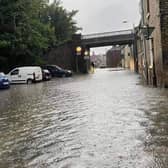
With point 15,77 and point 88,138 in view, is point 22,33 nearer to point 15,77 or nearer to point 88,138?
point 15,77

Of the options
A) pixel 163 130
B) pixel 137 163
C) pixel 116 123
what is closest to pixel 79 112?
pixel 116 123

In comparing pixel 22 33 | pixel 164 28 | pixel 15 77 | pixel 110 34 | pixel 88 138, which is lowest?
pixel 88 138

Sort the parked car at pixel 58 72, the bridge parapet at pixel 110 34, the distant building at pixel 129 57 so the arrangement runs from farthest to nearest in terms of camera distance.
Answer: the distant building at pixel 129 57, the bridge parapet at pixel 110 34, the parked car at pixel 58 72

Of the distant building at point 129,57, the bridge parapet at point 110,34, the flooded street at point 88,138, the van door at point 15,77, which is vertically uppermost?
the bridge parapet at point 110,34

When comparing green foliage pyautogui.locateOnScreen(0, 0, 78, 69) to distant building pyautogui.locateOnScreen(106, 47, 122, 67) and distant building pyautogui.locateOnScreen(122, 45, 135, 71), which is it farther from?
distant building pyautogui.locateOnScreen(106, 47, 122, 67)

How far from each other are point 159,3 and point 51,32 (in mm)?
36502

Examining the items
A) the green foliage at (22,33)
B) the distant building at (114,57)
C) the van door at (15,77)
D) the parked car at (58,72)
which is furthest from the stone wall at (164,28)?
the distant building at (114,57)

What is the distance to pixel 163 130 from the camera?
342 inches

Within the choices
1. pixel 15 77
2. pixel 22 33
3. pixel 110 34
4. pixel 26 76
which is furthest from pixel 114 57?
pixel 26 76

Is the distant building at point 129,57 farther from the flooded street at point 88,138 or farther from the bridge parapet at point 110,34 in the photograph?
the flooded street at point 88,138

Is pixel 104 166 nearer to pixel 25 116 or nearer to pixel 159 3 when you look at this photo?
pixel 25 116

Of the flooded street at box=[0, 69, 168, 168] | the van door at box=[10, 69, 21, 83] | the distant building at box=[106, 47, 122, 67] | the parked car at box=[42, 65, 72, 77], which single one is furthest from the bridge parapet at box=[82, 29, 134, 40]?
the distant building at box=[106, 47, 122, 67]

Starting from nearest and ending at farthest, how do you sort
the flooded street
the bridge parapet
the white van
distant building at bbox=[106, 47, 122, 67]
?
the flooded street < the white van < the bridge parapet < distant building at bbox=[106, 47, 122, 67]

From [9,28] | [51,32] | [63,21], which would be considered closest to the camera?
[9,28]
